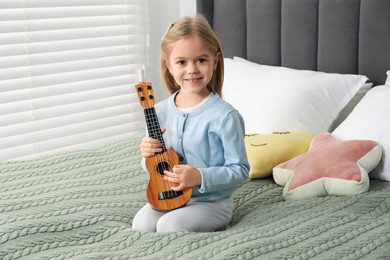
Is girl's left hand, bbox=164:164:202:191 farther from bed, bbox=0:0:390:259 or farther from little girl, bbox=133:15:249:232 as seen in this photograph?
bed, bbox=0:0:390:259

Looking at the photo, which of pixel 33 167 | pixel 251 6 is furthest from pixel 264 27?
pixel 33 167

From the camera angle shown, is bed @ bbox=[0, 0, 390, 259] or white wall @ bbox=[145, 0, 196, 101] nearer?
bed @ bbox=[0, 0, 390, 259]

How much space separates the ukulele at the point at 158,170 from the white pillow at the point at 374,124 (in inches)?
31.5

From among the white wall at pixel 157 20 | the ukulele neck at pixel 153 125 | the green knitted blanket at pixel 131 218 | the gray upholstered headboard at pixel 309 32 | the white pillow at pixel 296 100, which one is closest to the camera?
the green knitted blanket at pixel 131 218

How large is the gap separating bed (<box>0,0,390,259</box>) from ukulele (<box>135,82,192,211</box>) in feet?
0.46

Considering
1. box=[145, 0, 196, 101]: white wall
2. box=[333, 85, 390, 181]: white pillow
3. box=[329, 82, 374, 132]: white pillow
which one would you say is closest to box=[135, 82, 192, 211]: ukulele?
box=[333, 85, 390, 181]: white pillow

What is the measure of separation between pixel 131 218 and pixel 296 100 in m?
0.97

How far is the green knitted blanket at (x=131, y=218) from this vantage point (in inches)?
64.3

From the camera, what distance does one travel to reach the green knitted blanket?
1.63 m

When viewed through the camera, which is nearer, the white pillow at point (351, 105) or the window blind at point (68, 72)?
the white pillow at point (351, 105)

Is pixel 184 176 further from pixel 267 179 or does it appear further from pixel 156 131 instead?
pixel 267 179

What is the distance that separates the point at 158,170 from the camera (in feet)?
6.18

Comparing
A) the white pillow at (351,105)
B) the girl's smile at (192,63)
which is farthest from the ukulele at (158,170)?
the white pillow at (351,105)

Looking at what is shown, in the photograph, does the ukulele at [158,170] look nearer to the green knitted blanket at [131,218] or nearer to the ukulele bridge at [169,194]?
the ukulele bridge at [169,194]
